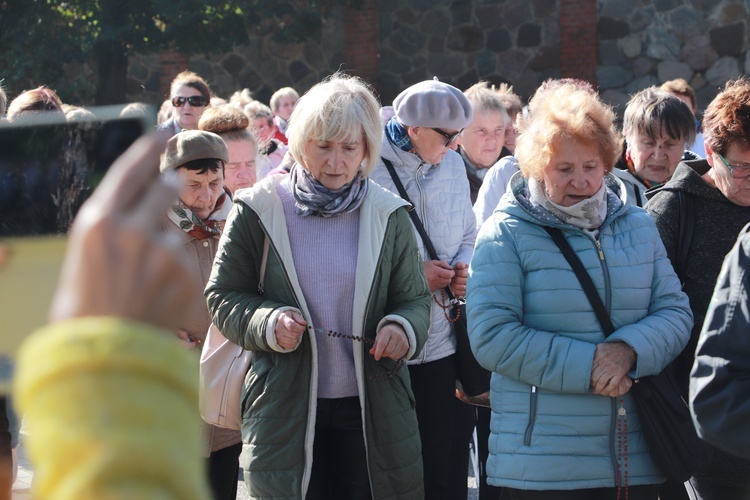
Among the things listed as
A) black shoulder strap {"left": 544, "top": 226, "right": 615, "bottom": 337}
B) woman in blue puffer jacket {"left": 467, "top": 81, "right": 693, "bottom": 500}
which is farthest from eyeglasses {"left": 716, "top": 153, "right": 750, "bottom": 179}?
black shoulder strap {"left": 544, "top": 226, "right": 615, "bottom": 337}

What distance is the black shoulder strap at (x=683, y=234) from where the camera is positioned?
3779 millimetres

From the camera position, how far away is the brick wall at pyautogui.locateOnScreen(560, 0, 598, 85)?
15.3 meters

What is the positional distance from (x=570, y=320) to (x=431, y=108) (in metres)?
1.64

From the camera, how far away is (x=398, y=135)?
184 inches

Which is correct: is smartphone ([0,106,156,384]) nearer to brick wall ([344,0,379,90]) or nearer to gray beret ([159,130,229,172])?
gray beret ([159,130,229,172])

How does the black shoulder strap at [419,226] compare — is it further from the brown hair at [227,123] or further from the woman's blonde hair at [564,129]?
the brown hair at [227,123]

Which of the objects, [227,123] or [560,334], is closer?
[560,334]

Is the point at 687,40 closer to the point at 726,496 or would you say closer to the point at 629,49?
the point at 629,49

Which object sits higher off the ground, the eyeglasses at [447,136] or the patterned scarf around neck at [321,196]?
the eyeglasses at [447,136]

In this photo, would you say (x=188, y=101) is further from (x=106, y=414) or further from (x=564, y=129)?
(x=106, y=414)

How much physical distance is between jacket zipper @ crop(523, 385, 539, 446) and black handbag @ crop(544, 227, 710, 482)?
0.31m

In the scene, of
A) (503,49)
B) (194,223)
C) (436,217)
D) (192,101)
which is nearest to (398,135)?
(436,217)

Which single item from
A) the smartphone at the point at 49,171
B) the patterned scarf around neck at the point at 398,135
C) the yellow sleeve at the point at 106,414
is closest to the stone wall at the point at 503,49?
the patterned scarf around neck at the point at 398,135

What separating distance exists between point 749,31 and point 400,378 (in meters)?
12.7
